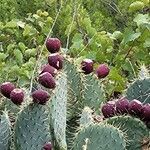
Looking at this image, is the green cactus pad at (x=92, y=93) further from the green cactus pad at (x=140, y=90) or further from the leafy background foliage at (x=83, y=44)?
the leafy background foliage at (x=83, y=44)

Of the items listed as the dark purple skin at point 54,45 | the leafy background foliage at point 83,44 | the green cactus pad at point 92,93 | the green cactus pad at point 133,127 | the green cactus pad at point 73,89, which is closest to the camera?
the green cactus pad at point 133,127

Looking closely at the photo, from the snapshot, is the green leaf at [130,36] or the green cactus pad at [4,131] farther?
the green leaf at [130,36]

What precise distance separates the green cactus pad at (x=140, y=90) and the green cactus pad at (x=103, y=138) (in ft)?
1.45

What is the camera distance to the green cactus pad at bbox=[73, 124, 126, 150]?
96.0 inches

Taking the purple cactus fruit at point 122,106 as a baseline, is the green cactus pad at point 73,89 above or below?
below

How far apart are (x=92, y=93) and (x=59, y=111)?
1.85 feet

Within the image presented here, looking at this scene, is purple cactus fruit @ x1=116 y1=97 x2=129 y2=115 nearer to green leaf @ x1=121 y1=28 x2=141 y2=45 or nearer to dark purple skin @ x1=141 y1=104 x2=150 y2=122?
dark purple skin @ x1=141 y1=104 x2=150 y2=122

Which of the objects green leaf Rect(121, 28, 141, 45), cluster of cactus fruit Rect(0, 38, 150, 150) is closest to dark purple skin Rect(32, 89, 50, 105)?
cluster of cactus fruit Rect(0, 38, 150, 150)

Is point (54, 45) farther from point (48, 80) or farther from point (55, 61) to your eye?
point (48, 80)

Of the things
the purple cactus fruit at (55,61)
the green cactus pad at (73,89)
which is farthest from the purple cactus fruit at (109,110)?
the green cactus pad at (73,89)

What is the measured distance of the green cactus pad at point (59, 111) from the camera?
8.22 ft

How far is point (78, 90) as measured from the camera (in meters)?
3.01

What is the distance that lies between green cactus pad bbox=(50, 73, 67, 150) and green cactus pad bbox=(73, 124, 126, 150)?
103 millimetres

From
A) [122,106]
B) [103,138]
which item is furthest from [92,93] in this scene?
[103,138]
